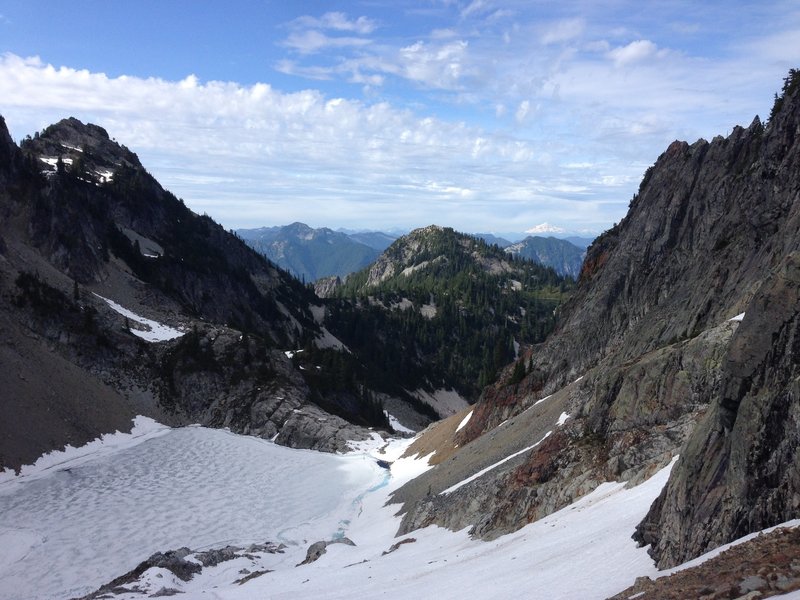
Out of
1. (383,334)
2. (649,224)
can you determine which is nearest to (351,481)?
(649,224)

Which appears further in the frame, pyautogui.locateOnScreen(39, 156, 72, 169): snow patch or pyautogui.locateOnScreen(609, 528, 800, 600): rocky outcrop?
pyautogui.locateOnScreen(39, 156, 72, 169): snow patch

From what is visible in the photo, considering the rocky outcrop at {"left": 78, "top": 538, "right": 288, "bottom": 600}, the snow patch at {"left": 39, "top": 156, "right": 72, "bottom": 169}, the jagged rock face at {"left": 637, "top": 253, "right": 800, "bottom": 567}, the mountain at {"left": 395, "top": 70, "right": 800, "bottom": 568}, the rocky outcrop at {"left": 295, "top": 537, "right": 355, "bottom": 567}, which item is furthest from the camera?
the snow patch at {"left": 39, "top": 156, "right": 72, "bottom": 169}

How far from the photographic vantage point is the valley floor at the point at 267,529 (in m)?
17.0

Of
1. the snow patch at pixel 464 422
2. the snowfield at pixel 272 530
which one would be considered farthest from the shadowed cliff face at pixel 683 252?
the snowfield at pixel 272 530

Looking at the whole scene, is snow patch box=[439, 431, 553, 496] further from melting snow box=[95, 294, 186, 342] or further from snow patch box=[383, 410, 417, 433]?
snow patch box=[383, 410, 417, 433]

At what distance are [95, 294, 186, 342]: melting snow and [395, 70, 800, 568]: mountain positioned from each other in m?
41.9

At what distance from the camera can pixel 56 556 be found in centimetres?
3469

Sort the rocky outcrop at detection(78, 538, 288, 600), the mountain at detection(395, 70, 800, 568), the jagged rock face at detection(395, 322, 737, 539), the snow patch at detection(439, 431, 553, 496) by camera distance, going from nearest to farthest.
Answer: the mountain at detection(395, 70, 800, 568) → the jagged rock face at detection(395, 322, 737, 539) → the rocky outcrop at detection(78, 538, 288, 600) → the snow patch at detection(439, 431, 553, 496)

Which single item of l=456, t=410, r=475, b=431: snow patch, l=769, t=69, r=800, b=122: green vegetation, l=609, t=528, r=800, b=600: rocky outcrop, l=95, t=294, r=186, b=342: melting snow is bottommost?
l=456, t=410, r=475, b=431: snow patch

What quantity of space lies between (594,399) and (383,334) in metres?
152

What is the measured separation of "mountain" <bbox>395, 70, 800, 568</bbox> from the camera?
12680 mm

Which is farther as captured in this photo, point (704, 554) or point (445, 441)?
point (445, 441)

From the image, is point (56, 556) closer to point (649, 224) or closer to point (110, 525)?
point (110, 525)

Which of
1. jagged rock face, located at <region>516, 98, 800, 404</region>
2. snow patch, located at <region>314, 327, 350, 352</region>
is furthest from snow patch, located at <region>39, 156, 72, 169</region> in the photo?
jagged rock face, located at <region>516, 98, 800, 404</region>
